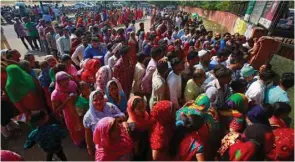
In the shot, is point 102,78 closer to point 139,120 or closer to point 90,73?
point 90,73

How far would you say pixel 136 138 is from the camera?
288 cm

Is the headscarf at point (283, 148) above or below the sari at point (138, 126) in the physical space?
above

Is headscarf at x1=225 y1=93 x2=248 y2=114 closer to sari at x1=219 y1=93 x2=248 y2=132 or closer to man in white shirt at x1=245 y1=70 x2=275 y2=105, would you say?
sari at x1=219 y1=93 x2=248 y2=132

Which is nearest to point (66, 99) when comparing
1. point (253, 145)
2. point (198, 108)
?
point (198, 108)

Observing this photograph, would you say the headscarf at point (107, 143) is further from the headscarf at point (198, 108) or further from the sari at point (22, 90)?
the sari at point (22, 90)

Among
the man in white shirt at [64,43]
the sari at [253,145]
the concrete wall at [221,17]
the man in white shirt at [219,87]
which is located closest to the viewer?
the sari at [253,145]

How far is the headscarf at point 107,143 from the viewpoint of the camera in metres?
2.42

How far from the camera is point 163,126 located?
2.53 m

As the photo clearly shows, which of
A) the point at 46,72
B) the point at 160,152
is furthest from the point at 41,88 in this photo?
the point at 160,152

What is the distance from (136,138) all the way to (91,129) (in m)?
0.64

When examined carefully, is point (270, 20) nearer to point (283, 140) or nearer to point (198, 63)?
point (198, 63)

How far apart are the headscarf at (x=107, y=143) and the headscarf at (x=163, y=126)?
0.32m

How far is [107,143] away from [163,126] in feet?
2.01

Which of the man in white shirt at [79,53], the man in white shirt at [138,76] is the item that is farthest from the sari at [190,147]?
the man in white shirt at [79,53]
